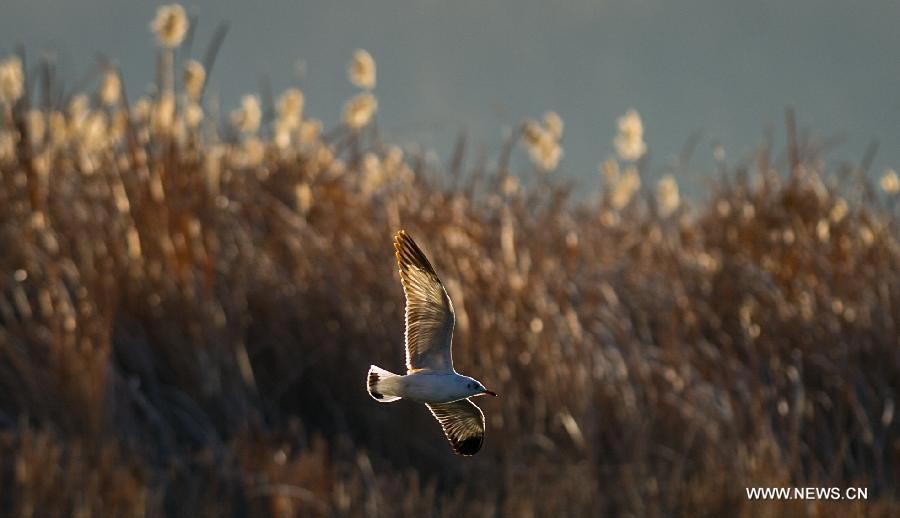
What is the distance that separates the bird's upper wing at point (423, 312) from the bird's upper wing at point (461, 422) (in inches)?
3.7

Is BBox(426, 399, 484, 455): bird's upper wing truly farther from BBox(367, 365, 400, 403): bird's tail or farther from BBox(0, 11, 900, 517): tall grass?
BBox(0, 11, 900, 517): tall grass

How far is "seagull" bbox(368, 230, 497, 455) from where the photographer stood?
1017 mm

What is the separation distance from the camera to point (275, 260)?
569 centimetres

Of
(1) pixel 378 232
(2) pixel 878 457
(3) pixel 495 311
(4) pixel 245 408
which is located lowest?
(2) pixel 878 457

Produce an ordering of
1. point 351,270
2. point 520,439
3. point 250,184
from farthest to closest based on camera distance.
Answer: point 250,184 → point 351,270 → point 520,439

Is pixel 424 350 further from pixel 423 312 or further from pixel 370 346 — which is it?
pixel 370 346

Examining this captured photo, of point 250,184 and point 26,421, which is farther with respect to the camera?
point 250,184

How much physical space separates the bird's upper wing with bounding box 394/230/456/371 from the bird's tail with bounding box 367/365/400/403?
0.08ft

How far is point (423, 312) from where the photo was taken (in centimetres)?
111

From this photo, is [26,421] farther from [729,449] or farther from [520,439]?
[729,449]

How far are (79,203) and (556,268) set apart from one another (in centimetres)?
204

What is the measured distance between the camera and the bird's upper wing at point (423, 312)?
42.5 inches

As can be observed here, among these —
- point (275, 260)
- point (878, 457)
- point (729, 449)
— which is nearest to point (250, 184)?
point (275, 260)

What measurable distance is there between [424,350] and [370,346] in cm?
430
